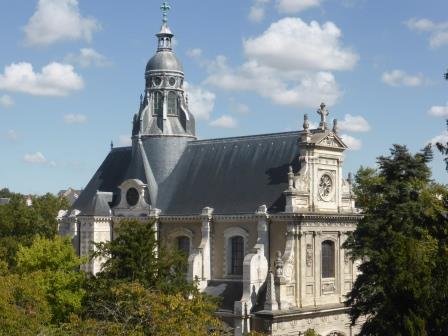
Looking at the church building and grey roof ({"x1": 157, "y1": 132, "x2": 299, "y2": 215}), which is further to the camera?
grey roof ({"x1": 157, "y1": 132, "x2": 299, "y2": 215})

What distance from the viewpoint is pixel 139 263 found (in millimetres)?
40125

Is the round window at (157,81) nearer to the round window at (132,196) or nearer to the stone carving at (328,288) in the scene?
the round window at (132,196)

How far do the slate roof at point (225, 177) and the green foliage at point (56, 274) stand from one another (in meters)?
9.18

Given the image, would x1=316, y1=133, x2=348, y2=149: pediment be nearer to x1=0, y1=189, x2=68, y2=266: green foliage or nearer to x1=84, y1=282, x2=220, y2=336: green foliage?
x1=84, y1=282, x2=220, y2=336: green foliage

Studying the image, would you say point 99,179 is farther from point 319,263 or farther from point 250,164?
point 319,263

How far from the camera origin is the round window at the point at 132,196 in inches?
2200

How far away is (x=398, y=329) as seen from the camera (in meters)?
29.0

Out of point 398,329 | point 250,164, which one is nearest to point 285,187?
point 250,164

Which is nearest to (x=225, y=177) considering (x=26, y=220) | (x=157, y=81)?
(x=157, y=81)

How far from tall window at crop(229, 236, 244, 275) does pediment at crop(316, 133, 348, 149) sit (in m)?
7.69

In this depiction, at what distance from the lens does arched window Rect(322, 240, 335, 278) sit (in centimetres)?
5069

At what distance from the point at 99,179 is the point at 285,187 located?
16.3 meters

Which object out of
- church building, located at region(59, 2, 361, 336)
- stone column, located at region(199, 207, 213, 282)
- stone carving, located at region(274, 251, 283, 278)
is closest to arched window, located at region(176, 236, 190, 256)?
church building, located at region(59, 2, 361, 336)

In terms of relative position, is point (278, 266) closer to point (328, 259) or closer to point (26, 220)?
point (328, 259)
